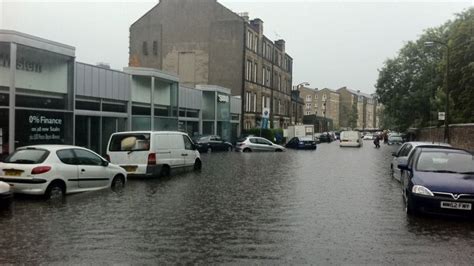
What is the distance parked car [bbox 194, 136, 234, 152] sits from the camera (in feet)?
121

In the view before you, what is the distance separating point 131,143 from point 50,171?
218 inches

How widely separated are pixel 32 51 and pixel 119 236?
13046 millimetres

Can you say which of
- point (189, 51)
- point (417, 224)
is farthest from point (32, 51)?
point (189, 51)

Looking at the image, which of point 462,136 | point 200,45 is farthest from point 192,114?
point 462,136

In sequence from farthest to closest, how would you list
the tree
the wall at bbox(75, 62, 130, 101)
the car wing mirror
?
the tree
the wall at bbox(75, 62, 130, 101)
the car wing mirror

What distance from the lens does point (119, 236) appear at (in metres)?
8.19

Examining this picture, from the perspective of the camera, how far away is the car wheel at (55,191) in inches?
478

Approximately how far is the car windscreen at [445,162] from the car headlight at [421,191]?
1078 millimetres

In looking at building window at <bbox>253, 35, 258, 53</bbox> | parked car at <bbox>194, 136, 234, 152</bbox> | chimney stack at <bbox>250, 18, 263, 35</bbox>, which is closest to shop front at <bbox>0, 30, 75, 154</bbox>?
parked car at <bbox>194, 136, 234, 152</bbox>

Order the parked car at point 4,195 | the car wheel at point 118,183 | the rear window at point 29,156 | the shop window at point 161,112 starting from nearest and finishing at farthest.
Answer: the parked car at point 4,195, the rear window at point 29,156, the car wheel at point 118,183, the shop window at point 161,112

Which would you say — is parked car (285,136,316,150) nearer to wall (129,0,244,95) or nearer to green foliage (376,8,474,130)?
wall (129,0,244,95)

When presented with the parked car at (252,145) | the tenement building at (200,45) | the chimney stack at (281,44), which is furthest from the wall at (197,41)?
the chimney stack at (281,44)

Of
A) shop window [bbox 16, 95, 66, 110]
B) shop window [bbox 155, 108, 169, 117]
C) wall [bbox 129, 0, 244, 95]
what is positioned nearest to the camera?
shop window [bbox 16, 95, 66, 110]

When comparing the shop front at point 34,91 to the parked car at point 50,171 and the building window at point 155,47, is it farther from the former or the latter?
the building window at point 155,47
